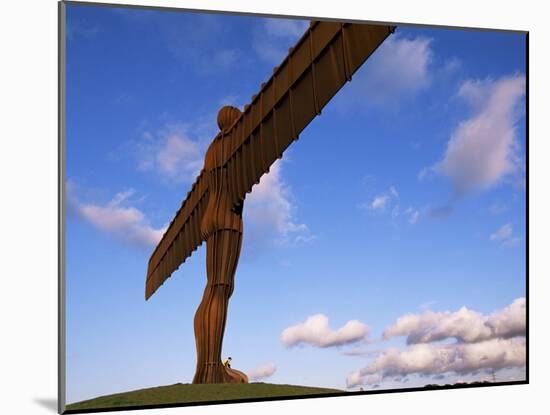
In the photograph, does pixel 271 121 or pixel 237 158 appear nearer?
pixel 271 121

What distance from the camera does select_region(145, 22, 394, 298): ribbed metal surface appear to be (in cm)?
820

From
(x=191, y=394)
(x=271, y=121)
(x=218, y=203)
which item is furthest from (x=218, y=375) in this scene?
(x=271, y=121)

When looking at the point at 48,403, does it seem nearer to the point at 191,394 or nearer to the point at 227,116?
the point at 191,394

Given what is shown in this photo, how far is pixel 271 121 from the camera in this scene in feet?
29.9

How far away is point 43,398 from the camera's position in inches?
300

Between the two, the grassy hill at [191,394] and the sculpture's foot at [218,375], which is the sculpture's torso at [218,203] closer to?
the sculpture's foot at [218,375]

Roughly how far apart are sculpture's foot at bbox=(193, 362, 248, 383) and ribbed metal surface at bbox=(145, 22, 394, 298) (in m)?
0.96

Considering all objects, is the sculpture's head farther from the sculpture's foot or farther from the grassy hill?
the grassy hill

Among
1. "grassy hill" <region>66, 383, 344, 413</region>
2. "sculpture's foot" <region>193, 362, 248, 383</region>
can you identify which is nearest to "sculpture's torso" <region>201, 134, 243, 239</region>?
"sculpture's foot" <region>193, 362, 248, 383</region>

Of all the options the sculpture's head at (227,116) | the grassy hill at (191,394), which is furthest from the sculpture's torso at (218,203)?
the grassy hill at (191,394)

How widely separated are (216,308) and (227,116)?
195 cm

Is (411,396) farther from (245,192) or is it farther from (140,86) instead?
(140,86)

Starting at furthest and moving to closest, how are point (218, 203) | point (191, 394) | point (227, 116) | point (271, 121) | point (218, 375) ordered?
point (218, 203) < point (227, 116) < point (271, 121) < point (218, 375) < point (191, 394)
